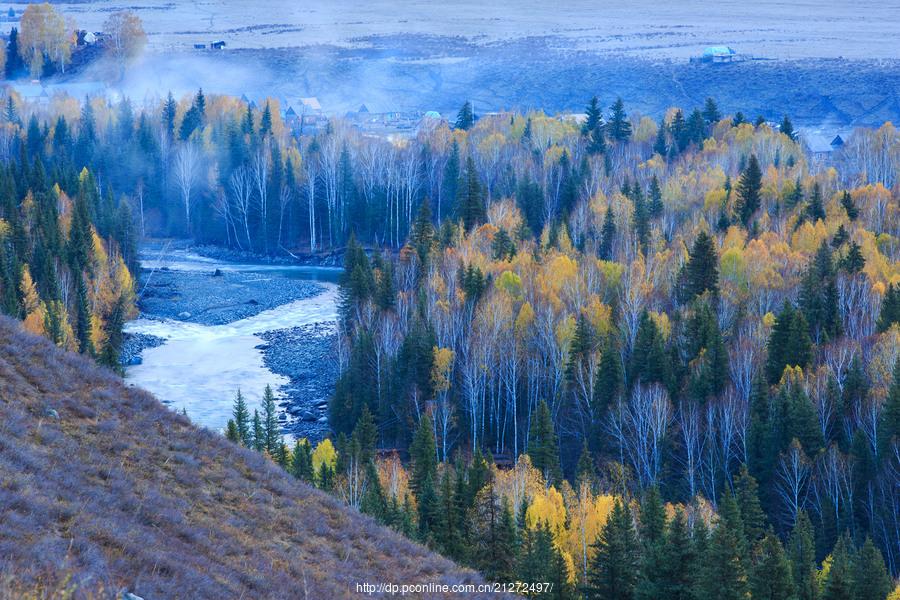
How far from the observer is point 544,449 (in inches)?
1348

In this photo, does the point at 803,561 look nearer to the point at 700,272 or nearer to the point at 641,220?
the point at 700,272

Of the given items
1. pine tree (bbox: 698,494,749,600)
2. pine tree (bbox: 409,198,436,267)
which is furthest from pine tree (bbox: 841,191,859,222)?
pine tree (bbox: 698,494,749,600)

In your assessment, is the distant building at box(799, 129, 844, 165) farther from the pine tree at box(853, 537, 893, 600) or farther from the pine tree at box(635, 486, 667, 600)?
the pine tree at box(853, 537, 893, 600)

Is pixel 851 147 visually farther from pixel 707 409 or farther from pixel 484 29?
pixel 484 29

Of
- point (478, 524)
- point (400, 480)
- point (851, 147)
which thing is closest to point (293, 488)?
point (478, 524)

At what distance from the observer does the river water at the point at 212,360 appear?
46125 millimetres

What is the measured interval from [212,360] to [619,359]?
20471 mm

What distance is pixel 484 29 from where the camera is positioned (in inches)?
6245

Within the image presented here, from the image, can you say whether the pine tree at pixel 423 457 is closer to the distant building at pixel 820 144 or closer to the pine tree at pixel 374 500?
the pine tree at pixel 374 500

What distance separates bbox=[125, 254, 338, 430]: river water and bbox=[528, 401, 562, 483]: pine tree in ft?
37.6

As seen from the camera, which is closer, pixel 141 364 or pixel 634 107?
pixel 141 364

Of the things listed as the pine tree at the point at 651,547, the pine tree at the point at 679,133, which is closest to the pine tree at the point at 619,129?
the pine tree at the point at 679,133

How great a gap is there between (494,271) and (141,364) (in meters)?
15.8

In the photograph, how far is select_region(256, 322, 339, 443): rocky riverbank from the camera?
44.6 metres
